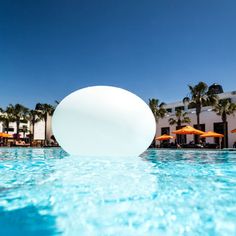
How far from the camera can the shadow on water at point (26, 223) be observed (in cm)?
266

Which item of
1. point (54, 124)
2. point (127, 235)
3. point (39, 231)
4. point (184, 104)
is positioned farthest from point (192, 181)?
point (184, 104)

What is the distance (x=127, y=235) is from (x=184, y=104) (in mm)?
39734

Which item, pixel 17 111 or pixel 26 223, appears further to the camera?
pixel 17 111

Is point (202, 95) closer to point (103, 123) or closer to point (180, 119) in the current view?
point (180, 119)

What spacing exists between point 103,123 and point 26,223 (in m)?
6.08

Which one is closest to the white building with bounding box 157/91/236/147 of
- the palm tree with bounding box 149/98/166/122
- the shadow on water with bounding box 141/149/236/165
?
the palm tree with bounding box 149/98/166/122

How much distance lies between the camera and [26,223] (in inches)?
116

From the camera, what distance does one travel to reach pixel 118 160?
9.73 m

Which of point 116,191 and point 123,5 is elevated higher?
point 123,5

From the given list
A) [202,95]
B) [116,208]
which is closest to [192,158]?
[116,208]

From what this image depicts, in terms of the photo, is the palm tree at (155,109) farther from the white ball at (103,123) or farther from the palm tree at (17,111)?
the white ball at (103,123)

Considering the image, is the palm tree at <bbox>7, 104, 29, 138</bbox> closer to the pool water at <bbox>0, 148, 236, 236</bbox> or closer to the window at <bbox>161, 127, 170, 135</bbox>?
the window at <bbox>161, 127, 170, 135</bbox>

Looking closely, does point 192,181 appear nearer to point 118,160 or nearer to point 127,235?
point 127,235

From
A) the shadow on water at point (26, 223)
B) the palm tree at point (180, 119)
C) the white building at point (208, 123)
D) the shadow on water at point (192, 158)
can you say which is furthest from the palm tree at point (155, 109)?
the shadow on water at point (26, 223)
